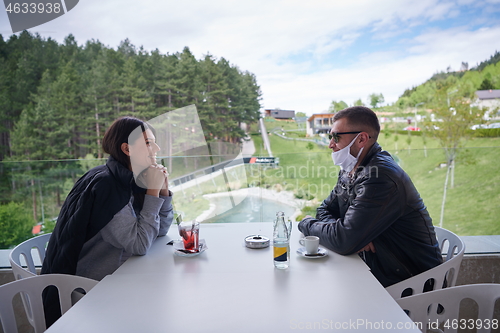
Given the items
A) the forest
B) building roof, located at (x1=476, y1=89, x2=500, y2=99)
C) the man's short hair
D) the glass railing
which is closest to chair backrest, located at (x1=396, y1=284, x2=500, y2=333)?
the man's short hair

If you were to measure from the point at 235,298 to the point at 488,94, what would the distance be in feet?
17.0

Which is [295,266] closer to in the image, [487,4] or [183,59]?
[183,59]

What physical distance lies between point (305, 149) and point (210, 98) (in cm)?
157

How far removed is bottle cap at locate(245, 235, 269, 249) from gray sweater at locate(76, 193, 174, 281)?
0.43m

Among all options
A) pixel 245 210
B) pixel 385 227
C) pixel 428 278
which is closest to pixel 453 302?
pixel 428 278

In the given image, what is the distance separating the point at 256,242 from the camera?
65.6 inches

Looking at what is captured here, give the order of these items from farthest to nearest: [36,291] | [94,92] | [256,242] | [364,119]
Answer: [94,92]
[364,119]
[256,242]
[36,291]

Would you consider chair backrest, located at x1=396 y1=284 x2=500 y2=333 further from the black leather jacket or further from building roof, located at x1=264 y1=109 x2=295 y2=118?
building roof, located at x1=264 y1=109 x2=295 y2=118

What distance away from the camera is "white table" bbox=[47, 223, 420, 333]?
0.95 meters

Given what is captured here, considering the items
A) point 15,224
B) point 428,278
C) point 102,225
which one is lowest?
point 15,224

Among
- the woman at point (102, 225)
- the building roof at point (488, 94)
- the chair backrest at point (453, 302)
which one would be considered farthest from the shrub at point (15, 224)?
the building roof at point (488, 94)

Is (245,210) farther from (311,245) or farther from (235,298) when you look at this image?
(235,298)

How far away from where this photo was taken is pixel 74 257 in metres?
1.54

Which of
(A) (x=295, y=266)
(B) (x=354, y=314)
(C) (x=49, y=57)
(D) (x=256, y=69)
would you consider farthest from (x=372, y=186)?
(C) (x=49, y=57)
